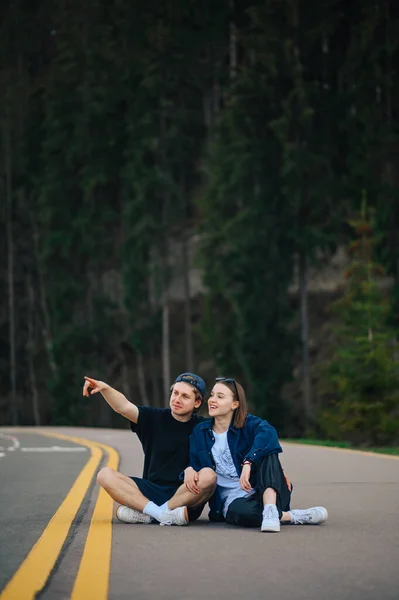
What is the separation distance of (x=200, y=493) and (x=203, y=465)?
0.67 feet

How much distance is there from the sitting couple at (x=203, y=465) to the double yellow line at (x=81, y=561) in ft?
1.31

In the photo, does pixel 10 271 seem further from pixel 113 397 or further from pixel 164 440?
pixel 113 397

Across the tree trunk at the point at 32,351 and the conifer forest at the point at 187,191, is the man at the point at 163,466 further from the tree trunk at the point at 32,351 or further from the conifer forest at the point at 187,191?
the tree trunk at the point at 32,351

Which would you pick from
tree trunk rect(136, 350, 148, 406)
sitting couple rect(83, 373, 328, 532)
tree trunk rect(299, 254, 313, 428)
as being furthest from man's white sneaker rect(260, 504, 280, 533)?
tree trunk rect(136, 350, 148, 406)

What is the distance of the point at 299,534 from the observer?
916 cm

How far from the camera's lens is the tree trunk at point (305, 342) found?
4569 cm

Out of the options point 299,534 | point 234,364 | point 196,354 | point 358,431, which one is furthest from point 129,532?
point 196,354

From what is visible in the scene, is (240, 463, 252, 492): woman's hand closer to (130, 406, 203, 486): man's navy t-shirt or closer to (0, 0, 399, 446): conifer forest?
(130, 406, 203, 486): man's navy t-shirt

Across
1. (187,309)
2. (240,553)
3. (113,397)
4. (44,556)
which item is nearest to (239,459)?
(113,397)

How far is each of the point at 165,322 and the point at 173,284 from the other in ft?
25.2

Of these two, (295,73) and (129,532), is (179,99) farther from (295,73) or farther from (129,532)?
(129,532)

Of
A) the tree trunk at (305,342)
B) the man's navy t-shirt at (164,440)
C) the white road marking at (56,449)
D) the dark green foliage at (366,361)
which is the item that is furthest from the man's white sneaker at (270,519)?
the tree trunk at (305,342)

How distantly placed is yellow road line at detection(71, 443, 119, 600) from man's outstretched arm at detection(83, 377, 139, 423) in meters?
0.85

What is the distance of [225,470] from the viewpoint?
9.61 meters
